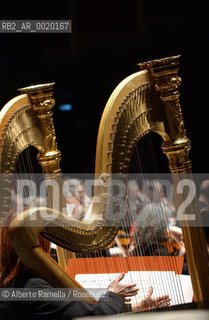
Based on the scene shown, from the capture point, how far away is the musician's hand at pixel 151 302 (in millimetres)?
2342

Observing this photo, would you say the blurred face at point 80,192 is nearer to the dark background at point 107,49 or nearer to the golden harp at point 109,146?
the dark background at point 107,49

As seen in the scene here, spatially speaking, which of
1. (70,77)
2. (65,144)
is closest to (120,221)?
(70,77)

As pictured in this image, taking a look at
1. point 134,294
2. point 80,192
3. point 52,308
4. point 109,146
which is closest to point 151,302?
point 134,294

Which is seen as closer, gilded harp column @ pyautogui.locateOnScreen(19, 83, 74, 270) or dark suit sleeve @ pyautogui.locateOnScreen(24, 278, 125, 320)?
dark suit sleeve @ pyautogui.locateOnScreen(24, 278, 125, 320)

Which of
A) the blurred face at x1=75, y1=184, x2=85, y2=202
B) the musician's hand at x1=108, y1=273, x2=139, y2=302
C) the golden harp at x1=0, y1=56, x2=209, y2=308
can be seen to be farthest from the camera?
the blurred face at x1=75, y1=184, x2=85, y2=202

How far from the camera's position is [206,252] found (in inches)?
94.1

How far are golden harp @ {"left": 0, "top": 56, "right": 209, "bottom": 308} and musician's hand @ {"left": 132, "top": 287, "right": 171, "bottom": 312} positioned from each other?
0.51ft

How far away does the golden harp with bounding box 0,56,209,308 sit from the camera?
2004 millimetres

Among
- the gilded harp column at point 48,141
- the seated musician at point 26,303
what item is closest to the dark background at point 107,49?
the gilded harp column at point 48,141

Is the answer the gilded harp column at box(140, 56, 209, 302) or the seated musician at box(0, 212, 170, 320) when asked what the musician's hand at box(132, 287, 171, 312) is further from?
the seated musician at box(0, 212, 170, 320)

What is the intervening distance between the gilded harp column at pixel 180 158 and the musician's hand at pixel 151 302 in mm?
155

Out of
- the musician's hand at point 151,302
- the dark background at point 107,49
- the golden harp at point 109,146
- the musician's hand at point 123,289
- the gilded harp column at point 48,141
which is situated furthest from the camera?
the dark background at point 107,49

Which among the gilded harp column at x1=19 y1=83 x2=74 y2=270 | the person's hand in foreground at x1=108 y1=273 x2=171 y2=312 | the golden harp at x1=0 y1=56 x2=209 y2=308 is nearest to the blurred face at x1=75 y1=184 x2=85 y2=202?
the gilded harp column at x1=19 y1=83 x2=74 y2=270

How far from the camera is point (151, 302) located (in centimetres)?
238
